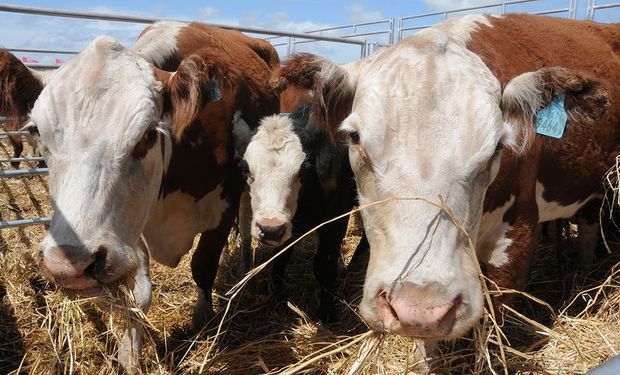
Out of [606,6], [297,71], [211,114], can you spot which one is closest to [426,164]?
[297,71]

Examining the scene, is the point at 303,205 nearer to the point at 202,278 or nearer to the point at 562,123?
the point at 202,278

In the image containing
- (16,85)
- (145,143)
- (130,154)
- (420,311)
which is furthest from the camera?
(16,85)

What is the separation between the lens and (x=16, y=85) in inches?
111

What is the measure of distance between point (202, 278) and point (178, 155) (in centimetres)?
98

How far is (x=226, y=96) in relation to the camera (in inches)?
153

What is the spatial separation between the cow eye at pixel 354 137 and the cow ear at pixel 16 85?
1705 mm

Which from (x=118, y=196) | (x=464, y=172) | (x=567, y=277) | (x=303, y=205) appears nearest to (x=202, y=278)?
(x=303, y=205)

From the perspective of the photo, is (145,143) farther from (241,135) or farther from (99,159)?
(241,135)

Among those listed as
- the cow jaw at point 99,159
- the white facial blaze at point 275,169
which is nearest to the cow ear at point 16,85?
the cow jaw at point 99,159

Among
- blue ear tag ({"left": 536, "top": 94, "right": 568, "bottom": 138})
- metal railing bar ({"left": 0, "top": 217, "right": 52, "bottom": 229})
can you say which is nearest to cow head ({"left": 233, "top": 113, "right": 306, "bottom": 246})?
metal railing bar ({"left": 0, "top": 217, "right": 52, "bottom": 229})

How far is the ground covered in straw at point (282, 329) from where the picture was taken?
2549 millimetres

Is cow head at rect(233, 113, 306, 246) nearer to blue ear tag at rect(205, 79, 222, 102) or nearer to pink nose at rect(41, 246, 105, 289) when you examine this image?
blue ear tag at rect(205, 79, 222, 102)

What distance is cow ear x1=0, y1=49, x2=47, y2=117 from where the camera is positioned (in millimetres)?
2748

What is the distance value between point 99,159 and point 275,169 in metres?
1.52
